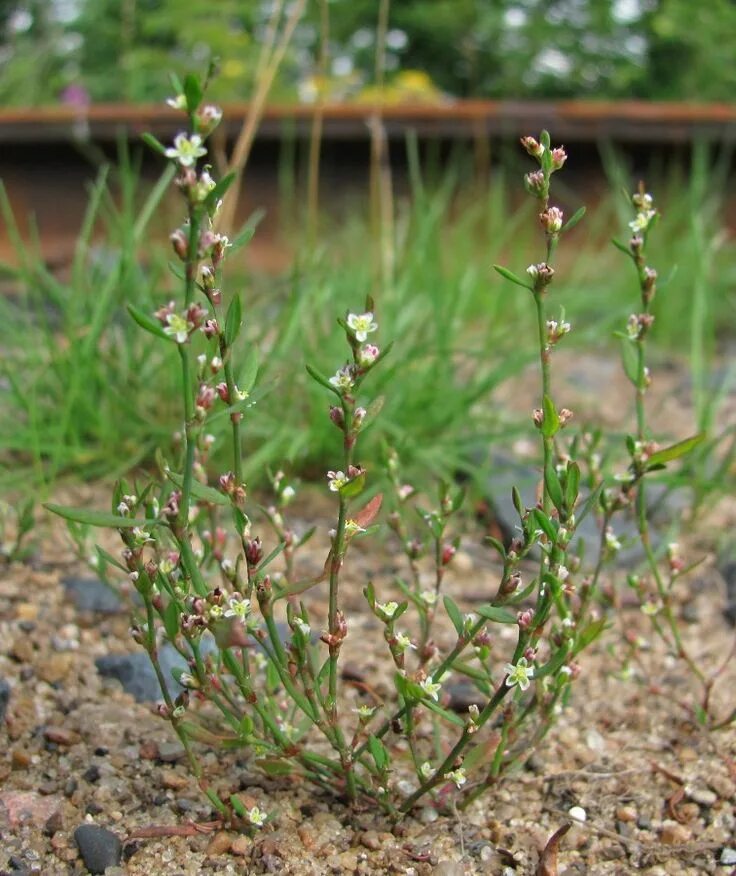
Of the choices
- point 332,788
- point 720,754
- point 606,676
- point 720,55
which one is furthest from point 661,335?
point 720,55

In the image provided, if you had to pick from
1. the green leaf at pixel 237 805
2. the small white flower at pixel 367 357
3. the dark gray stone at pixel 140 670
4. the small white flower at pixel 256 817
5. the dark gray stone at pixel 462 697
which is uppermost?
the small white flower at pixel 367 357

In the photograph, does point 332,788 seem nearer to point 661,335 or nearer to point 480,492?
point 480,492

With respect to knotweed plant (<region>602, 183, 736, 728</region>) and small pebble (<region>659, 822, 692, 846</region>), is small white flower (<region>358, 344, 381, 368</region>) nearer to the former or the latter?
knotweed plant (<region>602, 183, 736, 728</region>)

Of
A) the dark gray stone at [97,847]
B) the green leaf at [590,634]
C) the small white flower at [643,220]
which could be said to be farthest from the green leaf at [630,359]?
the dark gray stone at [97,847]

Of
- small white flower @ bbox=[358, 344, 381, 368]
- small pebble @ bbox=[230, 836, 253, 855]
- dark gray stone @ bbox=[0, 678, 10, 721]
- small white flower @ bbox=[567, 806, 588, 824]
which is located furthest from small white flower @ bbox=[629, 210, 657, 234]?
dark gray stone @ bbox=[0, 678, 10, 721]

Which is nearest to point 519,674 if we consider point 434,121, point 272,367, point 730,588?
point 730,588

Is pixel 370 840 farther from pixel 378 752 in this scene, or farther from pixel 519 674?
pixel 519 674

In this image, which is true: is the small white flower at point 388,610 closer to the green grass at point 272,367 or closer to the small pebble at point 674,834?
the small pebble at point 674,834
